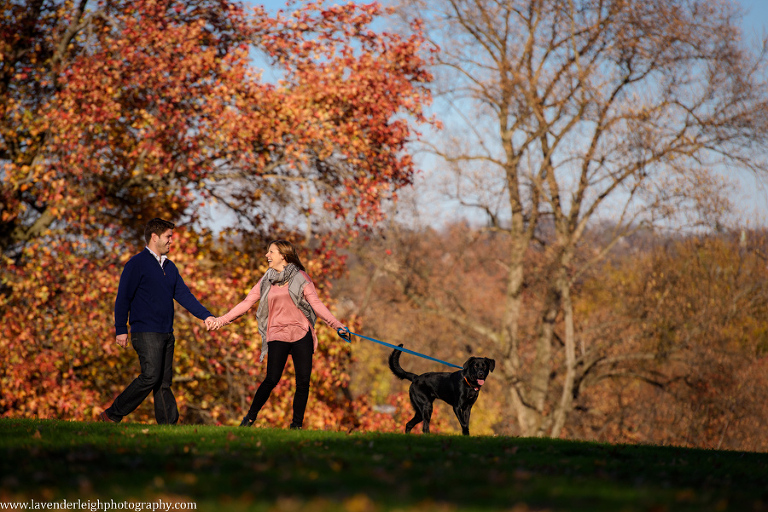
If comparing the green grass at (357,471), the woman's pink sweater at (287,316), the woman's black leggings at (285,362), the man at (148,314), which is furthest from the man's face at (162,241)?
the green grass at (357,471)

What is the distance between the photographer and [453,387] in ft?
24.5

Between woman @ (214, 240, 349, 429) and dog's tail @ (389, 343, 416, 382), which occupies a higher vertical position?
woman @ (214, 240, 349, 429)

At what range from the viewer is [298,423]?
768 centimetres

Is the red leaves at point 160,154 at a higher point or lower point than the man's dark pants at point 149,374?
higher

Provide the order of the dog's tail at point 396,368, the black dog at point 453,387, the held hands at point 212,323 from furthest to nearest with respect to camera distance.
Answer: the dog's tail at point 396,368, the held hands at point 212,323, the black dog at point 453,387

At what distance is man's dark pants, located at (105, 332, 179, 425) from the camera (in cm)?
709

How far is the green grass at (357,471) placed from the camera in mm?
3834

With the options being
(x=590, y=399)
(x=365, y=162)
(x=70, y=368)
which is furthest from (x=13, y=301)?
(x=590, y=399)

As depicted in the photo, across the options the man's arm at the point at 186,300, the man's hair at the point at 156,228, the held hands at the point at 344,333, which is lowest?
the held hands at the point at 344,333

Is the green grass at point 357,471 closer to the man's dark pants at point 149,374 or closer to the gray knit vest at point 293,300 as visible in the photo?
the man's dark pants at point 149,374

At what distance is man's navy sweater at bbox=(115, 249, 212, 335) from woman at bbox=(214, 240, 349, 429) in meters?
0.62

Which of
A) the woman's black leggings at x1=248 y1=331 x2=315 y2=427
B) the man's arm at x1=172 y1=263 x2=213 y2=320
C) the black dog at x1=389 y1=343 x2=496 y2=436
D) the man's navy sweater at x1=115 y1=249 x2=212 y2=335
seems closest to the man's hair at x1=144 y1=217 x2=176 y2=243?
the man's navy sweater at x1=115 y1=249 x2=212 y2=335

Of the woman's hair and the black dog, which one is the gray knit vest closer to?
the woman's hair

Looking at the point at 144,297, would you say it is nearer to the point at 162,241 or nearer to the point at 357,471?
the point at 162,241
